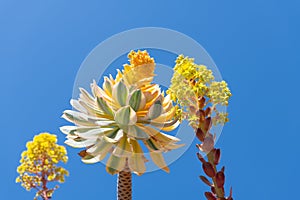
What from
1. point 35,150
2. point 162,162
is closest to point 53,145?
point 35,150

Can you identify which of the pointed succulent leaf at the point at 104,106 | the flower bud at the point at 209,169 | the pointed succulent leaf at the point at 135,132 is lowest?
the flower bud at the point at 209,169

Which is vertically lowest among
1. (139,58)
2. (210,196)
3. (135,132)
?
(210,196)

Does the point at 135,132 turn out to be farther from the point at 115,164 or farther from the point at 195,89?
the point at 195,89

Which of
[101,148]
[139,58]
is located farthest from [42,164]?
[139,58]

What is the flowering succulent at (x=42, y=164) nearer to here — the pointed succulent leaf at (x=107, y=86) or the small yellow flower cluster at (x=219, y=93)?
the pointed succulent leaf at (x=107, y=86)

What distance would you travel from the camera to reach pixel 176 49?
148cm

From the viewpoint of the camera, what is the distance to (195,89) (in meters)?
1.45

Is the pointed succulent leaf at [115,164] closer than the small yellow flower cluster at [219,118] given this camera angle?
Yes

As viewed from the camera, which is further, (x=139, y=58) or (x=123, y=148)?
(x=139, y=58)

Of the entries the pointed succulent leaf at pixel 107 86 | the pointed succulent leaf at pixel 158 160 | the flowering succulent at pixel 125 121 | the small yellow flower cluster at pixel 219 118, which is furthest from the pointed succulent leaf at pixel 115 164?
the small yellow flower cluster at pixel 219 118

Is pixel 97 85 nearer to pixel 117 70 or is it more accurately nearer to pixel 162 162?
pixel 117 70

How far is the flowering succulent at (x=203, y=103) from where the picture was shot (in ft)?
4.53

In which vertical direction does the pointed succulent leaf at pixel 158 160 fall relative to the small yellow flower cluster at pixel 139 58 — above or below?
below

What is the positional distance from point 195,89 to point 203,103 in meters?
0.05
